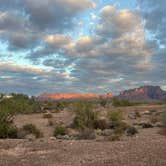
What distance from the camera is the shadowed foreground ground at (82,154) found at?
15.3 metres

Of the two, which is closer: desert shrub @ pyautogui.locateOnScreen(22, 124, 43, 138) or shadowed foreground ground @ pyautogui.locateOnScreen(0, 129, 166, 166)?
shadowed foreground ground @ pyautogui.locateOnScreen(0, 129, 166, 166)

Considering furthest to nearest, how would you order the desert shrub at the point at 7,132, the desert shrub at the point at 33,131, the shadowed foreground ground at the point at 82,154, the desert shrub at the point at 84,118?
the desert shrub at the point at 84,118, the desert shrub at the point at 33,131, the desert shrub at the point at 7,132, the shadowed foreground ground at the point at 82,154

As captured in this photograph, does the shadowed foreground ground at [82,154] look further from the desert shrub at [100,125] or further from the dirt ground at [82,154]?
the desert shrub at [100,125]

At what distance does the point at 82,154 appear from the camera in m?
17.4

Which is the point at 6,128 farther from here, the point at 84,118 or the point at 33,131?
the point at 84,118

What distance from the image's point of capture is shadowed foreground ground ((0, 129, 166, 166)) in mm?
15336

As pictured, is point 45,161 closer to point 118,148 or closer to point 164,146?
point 118,148

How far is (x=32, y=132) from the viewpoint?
1248 inches

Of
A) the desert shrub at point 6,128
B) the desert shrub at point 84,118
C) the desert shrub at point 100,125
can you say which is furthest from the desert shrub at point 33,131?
the desert shrub at point 100,125

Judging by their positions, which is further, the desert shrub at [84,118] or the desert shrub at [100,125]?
the desert shrub at [84,118]

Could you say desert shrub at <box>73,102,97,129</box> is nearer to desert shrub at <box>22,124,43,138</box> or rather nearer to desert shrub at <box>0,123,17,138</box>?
desert shrub at <box>22,124,43,138</box>

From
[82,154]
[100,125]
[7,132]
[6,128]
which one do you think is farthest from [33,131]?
[82,154]

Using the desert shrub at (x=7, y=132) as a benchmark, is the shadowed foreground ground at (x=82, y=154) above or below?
below

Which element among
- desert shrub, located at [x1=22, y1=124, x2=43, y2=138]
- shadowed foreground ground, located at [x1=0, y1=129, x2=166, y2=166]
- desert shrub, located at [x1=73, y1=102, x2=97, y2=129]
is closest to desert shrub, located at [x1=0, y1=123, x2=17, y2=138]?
desert shrub, located at [x1=22, y1=124, x2=43, y2=138]
